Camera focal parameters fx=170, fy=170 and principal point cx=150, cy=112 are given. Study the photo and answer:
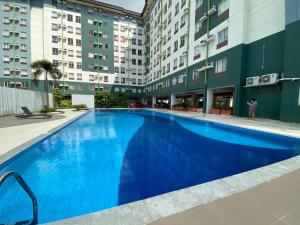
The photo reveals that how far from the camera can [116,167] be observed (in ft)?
17.4

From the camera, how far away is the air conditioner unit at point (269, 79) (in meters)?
13.0

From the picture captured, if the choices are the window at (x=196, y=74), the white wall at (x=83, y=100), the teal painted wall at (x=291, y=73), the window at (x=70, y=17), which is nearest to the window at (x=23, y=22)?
the window at (x=70, y=17)

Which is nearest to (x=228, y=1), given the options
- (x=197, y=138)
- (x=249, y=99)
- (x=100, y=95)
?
(x=249, y=99)

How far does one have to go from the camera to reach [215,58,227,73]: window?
18.0 metres

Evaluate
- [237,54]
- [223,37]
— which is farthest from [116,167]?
[223,37]

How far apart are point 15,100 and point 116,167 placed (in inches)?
683

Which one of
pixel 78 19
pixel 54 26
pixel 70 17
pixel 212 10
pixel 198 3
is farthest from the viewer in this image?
pixel 78 19

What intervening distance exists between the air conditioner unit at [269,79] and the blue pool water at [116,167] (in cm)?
660

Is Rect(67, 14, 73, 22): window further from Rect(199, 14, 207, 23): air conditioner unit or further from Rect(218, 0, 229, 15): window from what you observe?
Rect(218, 0, 229, 15): window

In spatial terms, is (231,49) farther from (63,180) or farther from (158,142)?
(63,180)

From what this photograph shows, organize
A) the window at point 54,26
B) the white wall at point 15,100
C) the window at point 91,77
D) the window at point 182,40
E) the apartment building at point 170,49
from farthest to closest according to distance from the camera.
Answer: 1. the window at point 91,77
2. the window at point 54,26
3. the window at point 182,40
4. the white wall at point 15,100
5. the apartment building at point 170,49

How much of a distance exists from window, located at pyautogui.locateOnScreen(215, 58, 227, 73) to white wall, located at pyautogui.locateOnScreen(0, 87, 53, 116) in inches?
835

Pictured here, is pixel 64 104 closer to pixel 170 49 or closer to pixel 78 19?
pixel 78 19

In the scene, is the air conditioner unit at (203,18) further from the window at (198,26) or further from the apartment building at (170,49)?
the window at (198,26)
